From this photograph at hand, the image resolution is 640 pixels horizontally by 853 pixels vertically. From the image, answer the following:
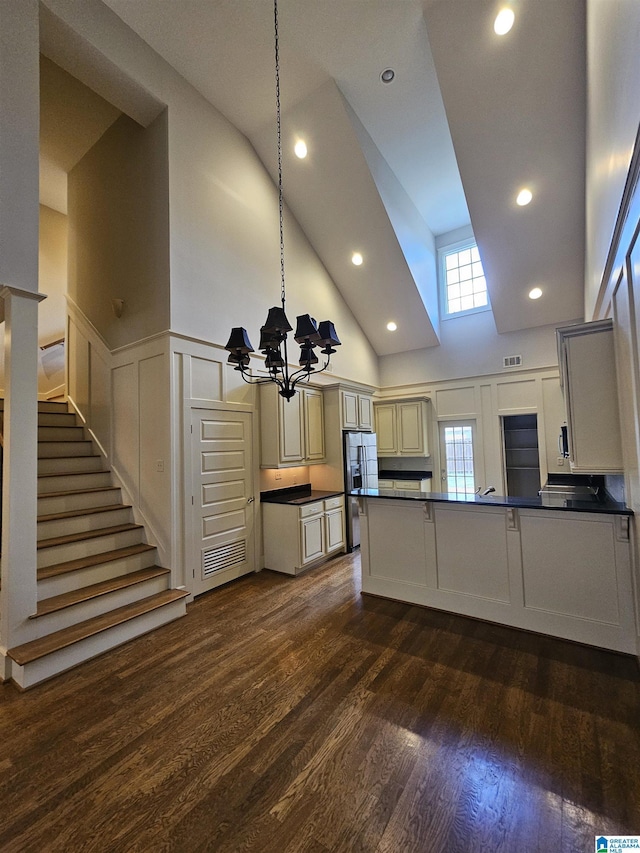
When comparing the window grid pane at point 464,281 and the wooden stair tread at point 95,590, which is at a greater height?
the window grid pane at point 464,281

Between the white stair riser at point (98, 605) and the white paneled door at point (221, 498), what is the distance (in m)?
0.45

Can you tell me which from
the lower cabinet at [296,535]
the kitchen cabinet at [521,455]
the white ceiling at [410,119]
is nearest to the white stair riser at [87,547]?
the lower cabinet at [296,535]

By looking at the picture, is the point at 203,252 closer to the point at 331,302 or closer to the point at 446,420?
the point at 331,302

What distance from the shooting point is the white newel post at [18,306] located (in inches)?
107

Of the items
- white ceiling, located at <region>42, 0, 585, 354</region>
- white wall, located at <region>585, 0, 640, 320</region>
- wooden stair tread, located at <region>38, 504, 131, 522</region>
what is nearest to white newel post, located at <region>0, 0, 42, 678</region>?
wooden stair tread, located at <region>38, 504, 131, 522</region>

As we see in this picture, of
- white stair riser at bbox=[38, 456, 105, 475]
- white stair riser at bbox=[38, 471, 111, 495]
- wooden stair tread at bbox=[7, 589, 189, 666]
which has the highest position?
white stair riser at bbox=[38, 456, 105, 475]

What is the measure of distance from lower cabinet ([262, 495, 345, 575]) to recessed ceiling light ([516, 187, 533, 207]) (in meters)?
4.67

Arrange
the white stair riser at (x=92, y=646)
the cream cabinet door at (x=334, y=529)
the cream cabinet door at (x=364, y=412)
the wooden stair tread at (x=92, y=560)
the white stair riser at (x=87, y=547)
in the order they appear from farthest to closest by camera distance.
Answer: the cream cabinet door at (x=364, y=412) → the cream cabinet door at (x=334, y=529) → the white stair riser at (x=87, y=547) → the wooden stair tread at (x=92, y=560) → the white stair riser at (x=92, y=646)

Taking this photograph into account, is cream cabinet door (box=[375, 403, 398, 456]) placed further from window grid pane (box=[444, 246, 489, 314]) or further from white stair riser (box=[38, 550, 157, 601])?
white stair riser (box=[38, 550, 157, 601])

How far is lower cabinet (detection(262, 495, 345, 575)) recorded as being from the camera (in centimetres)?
454

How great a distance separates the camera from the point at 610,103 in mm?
2418

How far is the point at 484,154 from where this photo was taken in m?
4.50

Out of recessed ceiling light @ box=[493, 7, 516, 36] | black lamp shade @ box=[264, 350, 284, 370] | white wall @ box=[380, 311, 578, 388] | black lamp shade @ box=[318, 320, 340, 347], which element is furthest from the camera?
white wall @ box=[380, 311, 578, 388]

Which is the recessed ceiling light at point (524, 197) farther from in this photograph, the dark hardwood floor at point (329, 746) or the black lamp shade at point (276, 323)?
the dark hardwood floor at point (329, 746)
